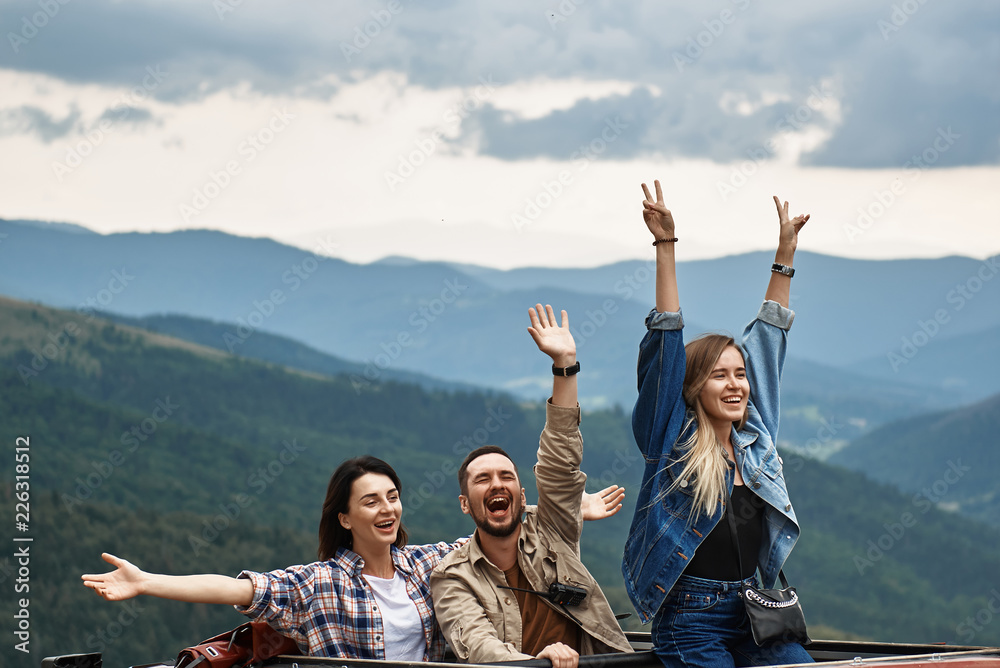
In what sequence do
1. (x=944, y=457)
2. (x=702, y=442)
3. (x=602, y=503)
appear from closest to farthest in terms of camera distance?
(x=702, y=442) < (x=602, y=503) < (x=944, y=457)

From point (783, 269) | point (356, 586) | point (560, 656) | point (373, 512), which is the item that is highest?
point (783, 269)

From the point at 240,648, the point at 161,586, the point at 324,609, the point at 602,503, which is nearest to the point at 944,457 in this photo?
the point at 602,503

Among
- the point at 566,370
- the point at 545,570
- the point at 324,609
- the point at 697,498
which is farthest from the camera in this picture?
the point at 545,570

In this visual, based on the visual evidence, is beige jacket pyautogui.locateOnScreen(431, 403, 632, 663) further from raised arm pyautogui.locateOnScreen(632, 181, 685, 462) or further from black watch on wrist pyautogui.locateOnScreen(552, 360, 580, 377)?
raised arm pyautogui.locateOnScreen(632, 181, 685, 462)

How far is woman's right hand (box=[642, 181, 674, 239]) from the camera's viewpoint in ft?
13.9

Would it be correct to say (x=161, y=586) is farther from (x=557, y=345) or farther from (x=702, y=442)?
(x=702, y=442)

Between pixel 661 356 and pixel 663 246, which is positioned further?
pixel 663 246

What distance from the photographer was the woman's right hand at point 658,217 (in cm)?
424

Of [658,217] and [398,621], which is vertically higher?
[658,217]

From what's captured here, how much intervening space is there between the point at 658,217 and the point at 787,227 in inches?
32.6

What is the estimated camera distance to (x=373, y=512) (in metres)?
4.57

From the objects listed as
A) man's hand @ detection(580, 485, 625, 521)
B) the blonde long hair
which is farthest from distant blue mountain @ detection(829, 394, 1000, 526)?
the blonde long hair

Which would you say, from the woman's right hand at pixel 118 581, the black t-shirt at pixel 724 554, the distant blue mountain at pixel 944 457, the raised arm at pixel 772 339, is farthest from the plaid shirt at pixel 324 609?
the distant blue mountain at pixel 944 457

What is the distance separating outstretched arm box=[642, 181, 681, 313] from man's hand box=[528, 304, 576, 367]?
0.42 metres
